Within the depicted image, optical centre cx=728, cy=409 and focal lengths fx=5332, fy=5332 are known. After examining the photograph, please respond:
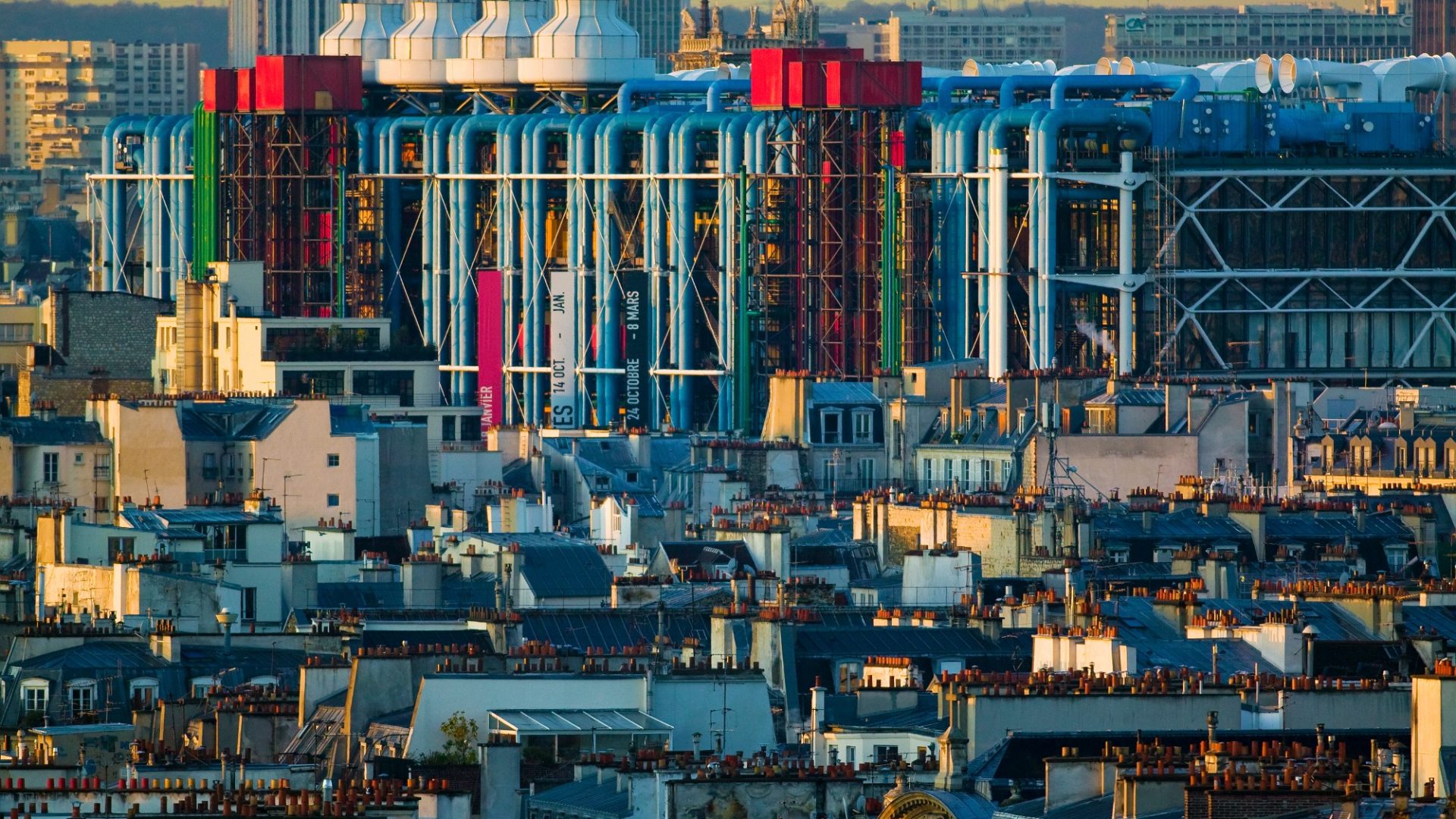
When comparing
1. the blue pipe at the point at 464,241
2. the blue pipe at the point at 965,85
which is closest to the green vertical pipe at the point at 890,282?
the blue pipe at the point at 965,85

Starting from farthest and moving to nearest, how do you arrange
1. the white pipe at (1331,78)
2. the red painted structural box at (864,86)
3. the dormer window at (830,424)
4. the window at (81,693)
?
the white pipe at (1331,78), the red painted structural box at (864,86), the dormer window at (830,424), the window at (81,693)

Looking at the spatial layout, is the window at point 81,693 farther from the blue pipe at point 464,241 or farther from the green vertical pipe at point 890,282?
the blue pipe at point 464,241

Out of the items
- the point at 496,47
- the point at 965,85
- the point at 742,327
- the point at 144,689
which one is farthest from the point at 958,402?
the point at 496,47


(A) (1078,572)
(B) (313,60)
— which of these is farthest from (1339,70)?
(A) (1078,572)

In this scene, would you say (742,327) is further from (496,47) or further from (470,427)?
(496,47)

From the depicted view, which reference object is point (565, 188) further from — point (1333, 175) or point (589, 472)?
point (589, 472)
